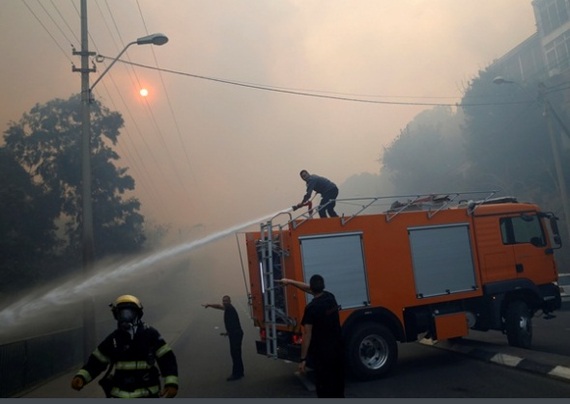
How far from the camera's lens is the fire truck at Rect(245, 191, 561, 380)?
8.79 m

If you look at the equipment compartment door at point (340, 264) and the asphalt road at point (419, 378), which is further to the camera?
the equipment compartment door at point (340, 264)

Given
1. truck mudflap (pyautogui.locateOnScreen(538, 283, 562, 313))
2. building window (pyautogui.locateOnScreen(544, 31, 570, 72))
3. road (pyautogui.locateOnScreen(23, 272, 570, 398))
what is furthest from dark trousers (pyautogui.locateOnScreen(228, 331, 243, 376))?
building window (pyautogui.locateOnScreen(544, 31, 570, 72))

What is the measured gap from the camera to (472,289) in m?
10.0

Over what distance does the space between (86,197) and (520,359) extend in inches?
386

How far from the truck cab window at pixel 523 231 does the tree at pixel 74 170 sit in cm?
1541

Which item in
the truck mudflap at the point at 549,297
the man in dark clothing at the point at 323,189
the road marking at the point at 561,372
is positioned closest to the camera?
the road marking at the point at 561,372

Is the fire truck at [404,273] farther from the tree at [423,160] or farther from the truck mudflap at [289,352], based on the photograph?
the tree at [423,160]

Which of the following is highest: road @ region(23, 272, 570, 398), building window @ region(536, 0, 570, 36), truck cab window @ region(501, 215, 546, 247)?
building window @ region(536, 0, 570, 36)

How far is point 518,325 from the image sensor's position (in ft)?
34.0

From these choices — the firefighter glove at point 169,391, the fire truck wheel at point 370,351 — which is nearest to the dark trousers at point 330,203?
the fire truck wheel at point 370,351

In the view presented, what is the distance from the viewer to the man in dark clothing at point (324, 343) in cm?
539

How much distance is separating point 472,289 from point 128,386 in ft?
25.8

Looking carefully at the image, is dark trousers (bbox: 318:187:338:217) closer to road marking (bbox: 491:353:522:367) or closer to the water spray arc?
the water spray arc

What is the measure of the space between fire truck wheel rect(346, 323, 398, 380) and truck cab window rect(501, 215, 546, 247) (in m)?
3.64
